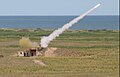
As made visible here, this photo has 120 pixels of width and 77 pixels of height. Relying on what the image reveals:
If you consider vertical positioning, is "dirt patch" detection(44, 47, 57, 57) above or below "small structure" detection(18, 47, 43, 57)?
below

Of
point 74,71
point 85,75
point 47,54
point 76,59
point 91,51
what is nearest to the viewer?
point 85,75

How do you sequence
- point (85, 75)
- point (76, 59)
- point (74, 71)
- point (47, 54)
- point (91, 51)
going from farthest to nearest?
point (91, 51), point (47, 54), point (76, 59), point (74, 71), point (85, 75)

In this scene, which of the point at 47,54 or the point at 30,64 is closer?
the point at 30,64

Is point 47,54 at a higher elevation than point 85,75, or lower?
lower

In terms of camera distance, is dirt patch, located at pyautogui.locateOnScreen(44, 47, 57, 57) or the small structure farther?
dirt patch, located at pyautogui.locateOnScreen(44, 47, 57, 57)

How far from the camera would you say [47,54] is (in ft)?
258

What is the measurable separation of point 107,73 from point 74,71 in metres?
3.85

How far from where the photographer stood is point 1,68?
5894 centimetres

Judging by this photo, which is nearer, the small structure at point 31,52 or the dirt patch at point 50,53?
the small structure at point 31,52

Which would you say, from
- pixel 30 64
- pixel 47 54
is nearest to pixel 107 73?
pixel 30 64

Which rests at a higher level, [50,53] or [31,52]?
[31,52]

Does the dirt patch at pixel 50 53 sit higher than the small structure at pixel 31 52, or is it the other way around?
the small structure at pixel 31 52

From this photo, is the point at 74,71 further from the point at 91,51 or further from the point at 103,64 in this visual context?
the point at 91,51

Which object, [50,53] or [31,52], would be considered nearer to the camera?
[31,52]
